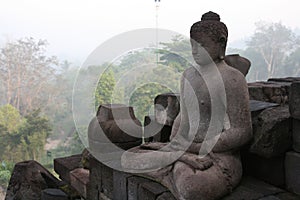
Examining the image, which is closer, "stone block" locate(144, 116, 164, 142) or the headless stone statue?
the headless stone statue

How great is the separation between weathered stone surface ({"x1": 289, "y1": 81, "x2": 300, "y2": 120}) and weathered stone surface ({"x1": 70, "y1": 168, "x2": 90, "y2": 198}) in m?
2.35

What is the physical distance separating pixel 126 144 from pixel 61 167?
1.62 metres

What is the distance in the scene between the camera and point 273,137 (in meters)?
2.10

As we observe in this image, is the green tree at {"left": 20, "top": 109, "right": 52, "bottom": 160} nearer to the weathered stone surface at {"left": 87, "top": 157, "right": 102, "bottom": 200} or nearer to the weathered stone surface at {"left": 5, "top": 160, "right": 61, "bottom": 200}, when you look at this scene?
the weathered stone surface at {"left": 5, "top": 160, "right": 61, "bottom": 200}

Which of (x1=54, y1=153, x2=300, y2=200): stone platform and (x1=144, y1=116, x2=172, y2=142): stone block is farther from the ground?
(x1=144, y1=116, x2=172, y2=142): stone block

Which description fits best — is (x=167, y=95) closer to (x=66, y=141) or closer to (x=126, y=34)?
(x=126, y=34)

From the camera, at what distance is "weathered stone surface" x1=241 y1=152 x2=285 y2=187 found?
2199 millimetres

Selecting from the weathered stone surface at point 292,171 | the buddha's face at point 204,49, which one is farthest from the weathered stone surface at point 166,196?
the buddha's face at point 204,49

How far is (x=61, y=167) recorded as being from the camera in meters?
4.43

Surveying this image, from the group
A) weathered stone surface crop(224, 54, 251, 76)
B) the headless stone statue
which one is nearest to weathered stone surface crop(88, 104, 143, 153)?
the headless stone statue

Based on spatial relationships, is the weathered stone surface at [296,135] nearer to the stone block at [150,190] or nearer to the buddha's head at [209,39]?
the buddha's head at [209,39]

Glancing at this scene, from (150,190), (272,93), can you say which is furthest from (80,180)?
(272,93)

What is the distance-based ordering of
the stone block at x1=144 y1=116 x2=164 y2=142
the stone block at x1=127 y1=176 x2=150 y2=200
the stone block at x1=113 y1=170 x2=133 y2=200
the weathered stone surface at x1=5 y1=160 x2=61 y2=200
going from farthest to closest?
the weathered stone surface at x1=5 y1=160 x2=61 y2=200 < the stone block at x1=144 y1=116 x2=164 y2=142 < the stone block at x1=113 y1=170 x2=133 y2=200 < the stone block at x1=127 y1=176 x2=150 y2=200

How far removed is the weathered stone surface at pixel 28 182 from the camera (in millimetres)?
3979
